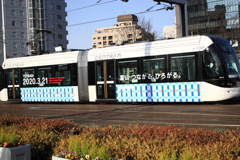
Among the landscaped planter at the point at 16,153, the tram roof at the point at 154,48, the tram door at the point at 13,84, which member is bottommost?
the landscaped planter at the point at 16,153

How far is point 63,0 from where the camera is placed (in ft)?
330

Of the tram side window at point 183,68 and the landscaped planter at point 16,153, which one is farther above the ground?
the tram side window at point 183,68

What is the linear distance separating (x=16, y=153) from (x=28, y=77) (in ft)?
62.3

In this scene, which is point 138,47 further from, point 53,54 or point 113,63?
point 53,54

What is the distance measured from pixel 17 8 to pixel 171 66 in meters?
82.7

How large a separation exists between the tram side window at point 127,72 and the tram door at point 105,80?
19.0 inches

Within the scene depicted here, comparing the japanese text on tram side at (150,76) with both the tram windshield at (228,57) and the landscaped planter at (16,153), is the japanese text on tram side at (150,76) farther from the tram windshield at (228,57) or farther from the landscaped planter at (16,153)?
the landscaped planter at (16,153)

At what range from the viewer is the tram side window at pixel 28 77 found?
2348cm

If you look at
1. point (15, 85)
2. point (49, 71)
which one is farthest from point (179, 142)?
point (15, 85)

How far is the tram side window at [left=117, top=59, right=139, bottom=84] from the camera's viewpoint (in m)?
18.2

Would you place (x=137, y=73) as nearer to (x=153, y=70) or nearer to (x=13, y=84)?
(x=153, y=70)

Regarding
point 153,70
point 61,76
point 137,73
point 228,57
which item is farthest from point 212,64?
point 61,76

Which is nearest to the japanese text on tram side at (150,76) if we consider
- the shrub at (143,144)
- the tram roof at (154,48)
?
the tram roof at (154,48)

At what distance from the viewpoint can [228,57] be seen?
→ 52.0 ft
